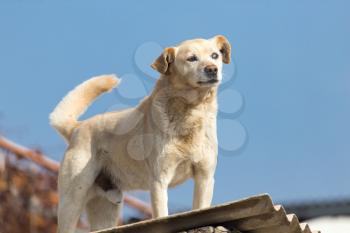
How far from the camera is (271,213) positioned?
6.26m

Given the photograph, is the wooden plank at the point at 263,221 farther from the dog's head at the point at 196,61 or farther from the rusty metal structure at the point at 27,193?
the rusty metal structure at the point at 27,193

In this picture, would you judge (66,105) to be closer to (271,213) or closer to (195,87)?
(195,87)

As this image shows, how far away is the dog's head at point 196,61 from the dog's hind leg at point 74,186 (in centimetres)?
119

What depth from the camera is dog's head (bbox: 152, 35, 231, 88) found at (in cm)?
755

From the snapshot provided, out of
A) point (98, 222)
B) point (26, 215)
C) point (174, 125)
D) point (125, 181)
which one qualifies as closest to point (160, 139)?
point (174, 125)

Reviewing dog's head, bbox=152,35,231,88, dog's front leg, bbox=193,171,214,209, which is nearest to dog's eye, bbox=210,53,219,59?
dog's head, bbox=152,35,231,88

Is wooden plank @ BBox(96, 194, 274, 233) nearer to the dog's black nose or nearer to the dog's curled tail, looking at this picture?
the dog's black nose

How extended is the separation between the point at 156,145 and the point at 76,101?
1578 mm

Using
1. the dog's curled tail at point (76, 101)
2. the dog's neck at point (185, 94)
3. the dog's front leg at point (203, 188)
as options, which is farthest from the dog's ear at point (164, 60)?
the dog's curled tail at point (76, 101)

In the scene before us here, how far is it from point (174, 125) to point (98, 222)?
154 cm

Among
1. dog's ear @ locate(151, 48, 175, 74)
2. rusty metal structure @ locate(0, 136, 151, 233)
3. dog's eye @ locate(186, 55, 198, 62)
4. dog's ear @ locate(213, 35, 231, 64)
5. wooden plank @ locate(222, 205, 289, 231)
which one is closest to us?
wooden plank @ locate(222, 205, 289, 231)

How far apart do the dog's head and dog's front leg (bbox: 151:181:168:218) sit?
897mm

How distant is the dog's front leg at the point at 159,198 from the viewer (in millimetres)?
7535

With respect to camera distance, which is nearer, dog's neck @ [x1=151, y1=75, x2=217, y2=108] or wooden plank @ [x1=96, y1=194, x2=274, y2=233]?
wooden plank @ [x1=96, y1=194, x2=274, y2=233]
